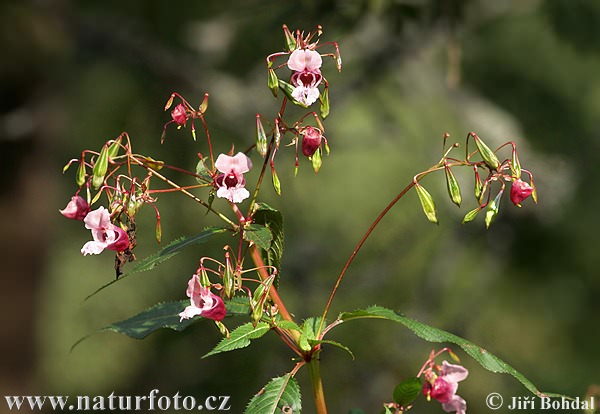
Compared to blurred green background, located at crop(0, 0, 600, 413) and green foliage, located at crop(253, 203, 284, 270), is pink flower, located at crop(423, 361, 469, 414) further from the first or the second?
blurred green background, located at crop(0, 0, 600, 413)

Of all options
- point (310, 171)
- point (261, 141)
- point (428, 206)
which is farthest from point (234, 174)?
point (310, 171)

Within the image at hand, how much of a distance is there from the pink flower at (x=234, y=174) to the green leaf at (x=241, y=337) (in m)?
0.10

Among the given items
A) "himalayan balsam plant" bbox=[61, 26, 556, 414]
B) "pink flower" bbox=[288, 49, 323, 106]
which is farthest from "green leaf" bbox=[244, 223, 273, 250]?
"pink flower" bbox=[288, 49, 323, 106]

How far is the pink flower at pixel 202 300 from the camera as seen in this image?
65 cm

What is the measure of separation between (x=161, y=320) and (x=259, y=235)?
15 centimetres

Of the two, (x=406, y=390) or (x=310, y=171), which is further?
(x=310, y=171)

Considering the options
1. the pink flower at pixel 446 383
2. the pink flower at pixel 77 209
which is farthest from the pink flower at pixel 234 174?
the pink flower at pixel 446 383

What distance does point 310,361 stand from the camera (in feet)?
2.30

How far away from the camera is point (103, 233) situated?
0.68 m

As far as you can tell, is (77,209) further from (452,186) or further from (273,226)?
(452,186)

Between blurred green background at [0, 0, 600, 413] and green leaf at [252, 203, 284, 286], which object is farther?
blurred green background at [0, 0, 600, 413]

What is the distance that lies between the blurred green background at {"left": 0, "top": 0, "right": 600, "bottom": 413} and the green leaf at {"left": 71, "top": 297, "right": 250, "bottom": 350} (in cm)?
142

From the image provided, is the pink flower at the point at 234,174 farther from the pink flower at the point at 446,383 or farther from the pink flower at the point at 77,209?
the pink flower at the point at 446,383

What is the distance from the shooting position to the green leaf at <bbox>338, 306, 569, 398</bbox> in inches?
27.3
